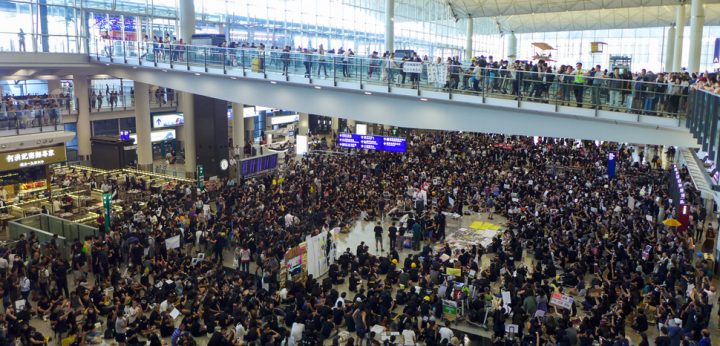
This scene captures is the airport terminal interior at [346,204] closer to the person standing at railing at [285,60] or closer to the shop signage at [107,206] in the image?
the person standing at railing at [285,60]

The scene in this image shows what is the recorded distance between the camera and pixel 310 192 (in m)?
25.0

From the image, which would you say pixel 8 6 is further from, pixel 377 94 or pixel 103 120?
pixel 377 94

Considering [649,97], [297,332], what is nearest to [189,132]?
[297,332]

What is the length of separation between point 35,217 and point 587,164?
25376 mm

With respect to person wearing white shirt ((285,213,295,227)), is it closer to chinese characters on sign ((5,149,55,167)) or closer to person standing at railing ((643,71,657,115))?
chinese characters on sign ((5,149,55,167))

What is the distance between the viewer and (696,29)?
27250 mm

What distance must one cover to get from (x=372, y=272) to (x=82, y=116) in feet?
69.8

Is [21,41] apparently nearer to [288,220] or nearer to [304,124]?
Result: [288,220]

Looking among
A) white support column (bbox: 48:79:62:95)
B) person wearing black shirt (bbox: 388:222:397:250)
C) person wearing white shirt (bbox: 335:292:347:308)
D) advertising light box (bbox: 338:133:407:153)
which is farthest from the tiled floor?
white support column (bbox: 48:79:62:95)

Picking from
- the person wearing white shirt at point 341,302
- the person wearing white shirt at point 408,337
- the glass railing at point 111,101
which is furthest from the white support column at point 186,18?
the person wearing white shirt at point 408,337

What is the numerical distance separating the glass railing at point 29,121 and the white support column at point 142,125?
296 inches

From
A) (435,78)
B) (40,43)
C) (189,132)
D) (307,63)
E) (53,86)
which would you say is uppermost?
(40,43)

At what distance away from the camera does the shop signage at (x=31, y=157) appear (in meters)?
20.8

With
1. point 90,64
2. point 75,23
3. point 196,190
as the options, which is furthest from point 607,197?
point 75,23
